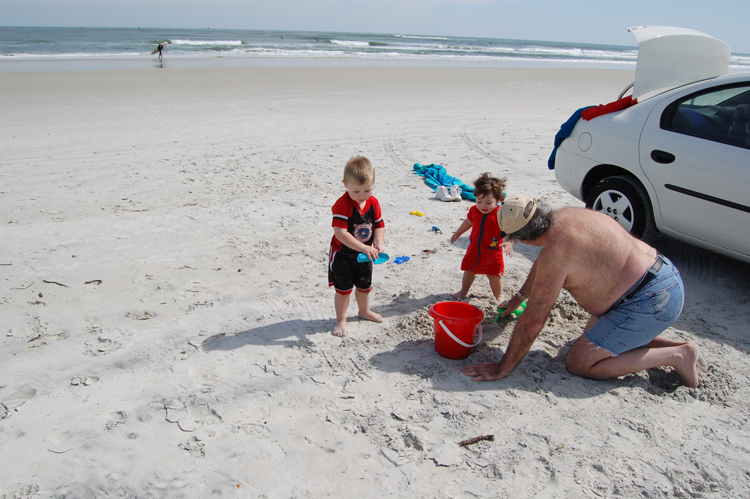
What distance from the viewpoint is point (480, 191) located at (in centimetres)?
374

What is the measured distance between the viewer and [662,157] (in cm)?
429

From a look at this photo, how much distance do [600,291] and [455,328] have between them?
2.99 feet

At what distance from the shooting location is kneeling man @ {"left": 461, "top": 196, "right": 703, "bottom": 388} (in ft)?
9.12

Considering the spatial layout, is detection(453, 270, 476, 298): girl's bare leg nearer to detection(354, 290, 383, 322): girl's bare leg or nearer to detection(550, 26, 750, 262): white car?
detection(354, 290, 383, 322): girl's bare leg

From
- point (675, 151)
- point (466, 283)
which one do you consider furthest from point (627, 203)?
point (466, 283)

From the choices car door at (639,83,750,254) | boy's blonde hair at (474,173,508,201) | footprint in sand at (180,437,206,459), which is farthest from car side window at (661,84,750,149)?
footprint in sand at (180,437,206,459)

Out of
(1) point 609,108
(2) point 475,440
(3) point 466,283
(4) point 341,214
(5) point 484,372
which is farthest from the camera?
(1) point 609,108

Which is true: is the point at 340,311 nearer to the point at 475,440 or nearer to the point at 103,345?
the point at 475,440

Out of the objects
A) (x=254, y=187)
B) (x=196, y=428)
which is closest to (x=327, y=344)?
(x=196, y=428)

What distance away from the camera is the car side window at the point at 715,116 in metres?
3.96

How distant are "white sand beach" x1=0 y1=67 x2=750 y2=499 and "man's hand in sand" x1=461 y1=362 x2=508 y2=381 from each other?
0.32ft

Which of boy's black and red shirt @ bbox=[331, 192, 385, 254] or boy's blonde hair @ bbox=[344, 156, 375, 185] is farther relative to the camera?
boy's black and red shirt @ bbox=[331, 192, 385, 254]

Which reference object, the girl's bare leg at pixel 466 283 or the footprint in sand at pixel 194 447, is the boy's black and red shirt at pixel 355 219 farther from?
the footprint in sand at pixel 194 447

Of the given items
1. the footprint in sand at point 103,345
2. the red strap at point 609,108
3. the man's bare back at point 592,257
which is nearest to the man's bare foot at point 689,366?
the man's bare back at point 592,257
